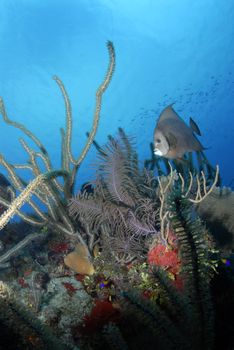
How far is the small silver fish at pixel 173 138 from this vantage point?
3602 millimetres

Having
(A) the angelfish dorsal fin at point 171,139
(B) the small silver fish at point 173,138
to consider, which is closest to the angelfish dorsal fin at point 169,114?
(B) the small silver fish at point 173,138

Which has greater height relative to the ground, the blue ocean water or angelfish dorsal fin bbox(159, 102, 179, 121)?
the blue ocean water

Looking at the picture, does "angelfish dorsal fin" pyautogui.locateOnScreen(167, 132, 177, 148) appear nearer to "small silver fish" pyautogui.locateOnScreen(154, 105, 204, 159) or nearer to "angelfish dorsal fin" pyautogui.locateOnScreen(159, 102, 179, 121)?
"small silver fish" pyautogui.locateOnScreen(154, 105, 204, 159)

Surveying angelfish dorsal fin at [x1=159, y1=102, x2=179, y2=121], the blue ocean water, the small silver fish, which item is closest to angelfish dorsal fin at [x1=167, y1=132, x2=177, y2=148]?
the small silver fish

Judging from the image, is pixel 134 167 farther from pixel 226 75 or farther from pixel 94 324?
pixel 226 75

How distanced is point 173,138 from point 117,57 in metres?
30.5

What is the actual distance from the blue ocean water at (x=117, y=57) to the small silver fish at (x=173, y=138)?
2134cm

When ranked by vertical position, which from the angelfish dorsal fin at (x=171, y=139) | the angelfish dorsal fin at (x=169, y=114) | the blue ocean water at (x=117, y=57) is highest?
the blue ocean water at (x=117, y=57)

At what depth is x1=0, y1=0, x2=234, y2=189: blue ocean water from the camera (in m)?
26.2

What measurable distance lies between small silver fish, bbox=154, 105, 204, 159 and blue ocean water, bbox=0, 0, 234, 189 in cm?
2134

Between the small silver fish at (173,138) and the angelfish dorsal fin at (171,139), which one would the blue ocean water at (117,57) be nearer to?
the small silver fish at (173,138)

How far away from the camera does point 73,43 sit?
28203 millimetres

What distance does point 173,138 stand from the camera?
3.59 metres

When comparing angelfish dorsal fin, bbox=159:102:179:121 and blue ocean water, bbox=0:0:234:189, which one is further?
blue ocean water, bbox=0:0:234:189
